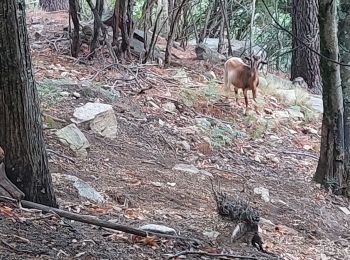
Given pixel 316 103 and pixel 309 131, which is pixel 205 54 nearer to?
pixel 316 103

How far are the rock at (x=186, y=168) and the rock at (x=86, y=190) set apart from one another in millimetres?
1346

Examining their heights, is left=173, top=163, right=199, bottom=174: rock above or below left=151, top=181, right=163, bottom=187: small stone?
below

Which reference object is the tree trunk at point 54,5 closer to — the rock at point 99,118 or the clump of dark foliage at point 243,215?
the rock at point 99,118

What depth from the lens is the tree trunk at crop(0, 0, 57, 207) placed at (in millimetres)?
3158

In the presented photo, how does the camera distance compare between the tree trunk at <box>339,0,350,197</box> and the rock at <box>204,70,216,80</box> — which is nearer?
the tree trunk at <box>339,0,350,197</box>

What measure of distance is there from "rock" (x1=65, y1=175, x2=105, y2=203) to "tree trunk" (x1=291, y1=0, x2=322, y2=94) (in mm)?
6469

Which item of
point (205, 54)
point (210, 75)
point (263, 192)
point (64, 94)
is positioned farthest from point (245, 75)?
point (263, 192)

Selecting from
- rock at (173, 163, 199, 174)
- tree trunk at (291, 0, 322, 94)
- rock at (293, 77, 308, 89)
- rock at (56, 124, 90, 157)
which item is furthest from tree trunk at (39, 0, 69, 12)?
rock at (173, 163, 199, 174)

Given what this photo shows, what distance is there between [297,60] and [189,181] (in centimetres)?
600

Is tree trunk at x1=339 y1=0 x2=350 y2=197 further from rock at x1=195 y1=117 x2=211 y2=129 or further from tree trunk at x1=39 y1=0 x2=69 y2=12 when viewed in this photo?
tree trunk at x1=39 y1=0 x2=69 y2=12

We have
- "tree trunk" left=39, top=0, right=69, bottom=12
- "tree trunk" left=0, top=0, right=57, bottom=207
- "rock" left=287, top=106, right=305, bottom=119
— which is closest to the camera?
"tree trunk" left=0, top=0, right=57, bottom=207

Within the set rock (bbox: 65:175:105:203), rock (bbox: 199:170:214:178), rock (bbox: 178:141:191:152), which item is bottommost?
rock (bbox: 199:170:214:178)

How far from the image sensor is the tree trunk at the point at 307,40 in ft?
33.9

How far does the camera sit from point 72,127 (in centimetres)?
564
